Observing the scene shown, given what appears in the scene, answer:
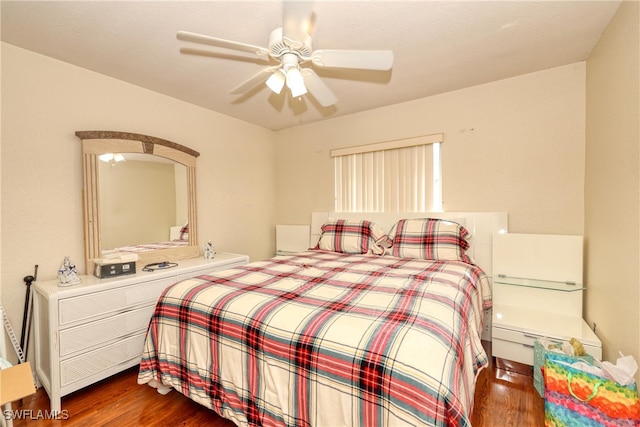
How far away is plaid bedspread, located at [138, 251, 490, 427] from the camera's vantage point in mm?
957

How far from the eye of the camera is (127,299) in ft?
6.57

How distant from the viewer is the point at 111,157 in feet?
7.61

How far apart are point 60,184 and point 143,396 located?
5.32 ft

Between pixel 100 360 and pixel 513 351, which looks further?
pixel 513 351

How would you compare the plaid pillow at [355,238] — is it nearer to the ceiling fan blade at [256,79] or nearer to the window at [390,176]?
the window at [390,176]

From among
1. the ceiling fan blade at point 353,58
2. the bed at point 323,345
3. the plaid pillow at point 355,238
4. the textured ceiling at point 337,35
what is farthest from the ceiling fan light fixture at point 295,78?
the plaid pillow at point 355,238

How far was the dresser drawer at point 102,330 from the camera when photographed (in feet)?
5.70

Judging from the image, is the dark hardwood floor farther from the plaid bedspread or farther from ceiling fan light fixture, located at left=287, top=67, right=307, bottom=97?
ceiling fan light fixture, located at left=287, top=67, right=307, bottom=97

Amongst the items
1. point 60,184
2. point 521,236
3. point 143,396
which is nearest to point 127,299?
point 143,396

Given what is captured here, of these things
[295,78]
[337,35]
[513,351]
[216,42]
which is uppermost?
[337,35]

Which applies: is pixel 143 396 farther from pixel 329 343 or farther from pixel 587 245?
pixel 587 245

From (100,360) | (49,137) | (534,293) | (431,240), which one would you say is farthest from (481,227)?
(49,137)

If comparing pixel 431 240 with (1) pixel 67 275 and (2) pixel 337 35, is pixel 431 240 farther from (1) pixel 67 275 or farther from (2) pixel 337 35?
(1) pixel 67 275

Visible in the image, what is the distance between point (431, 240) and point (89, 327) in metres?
2.61
